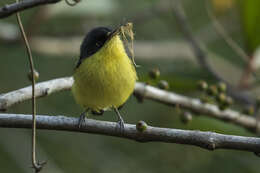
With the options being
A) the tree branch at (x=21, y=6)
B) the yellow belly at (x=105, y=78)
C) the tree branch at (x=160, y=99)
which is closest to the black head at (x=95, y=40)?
the yellow belly at (x=105, y=78)

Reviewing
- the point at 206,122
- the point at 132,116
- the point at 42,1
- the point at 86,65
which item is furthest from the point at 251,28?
the point at 42,1

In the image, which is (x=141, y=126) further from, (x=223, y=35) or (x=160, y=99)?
(x=223, y=35)

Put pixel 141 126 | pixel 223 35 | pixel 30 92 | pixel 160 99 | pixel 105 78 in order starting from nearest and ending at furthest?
pixel 141 126
pixel 30 92
pixel 105 78
pixel 160 99
pixel 223 35

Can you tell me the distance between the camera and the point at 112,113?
5.94 m

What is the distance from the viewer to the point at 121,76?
129 inches

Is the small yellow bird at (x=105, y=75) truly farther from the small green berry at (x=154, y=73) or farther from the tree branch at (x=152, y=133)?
the tree branch at (x=152, y=133)

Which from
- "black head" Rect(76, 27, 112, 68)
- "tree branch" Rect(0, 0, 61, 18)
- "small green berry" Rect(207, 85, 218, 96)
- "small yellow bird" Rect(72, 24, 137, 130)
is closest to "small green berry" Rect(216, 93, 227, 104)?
"small green berry" Rect(207, 85, 218, 96)

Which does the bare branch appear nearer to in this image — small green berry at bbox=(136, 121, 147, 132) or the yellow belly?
the yellow belly

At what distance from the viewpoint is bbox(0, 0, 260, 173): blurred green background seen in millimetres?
4781

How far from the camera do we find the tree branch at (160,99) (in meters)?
2.87

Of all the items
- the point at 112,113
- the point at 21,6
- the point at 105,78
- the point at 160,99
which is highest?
the point at 21,6

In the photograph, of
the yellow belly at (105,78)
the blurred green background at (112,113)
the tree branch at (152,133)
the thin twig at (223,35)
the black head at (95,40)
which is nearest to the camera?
the tree branch at (152,133)

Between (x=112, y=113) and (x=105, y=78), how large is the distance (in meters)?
2.73

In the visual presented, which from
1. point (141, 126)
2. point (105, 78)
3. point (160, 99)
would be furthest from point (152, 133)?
point (160, 99)
